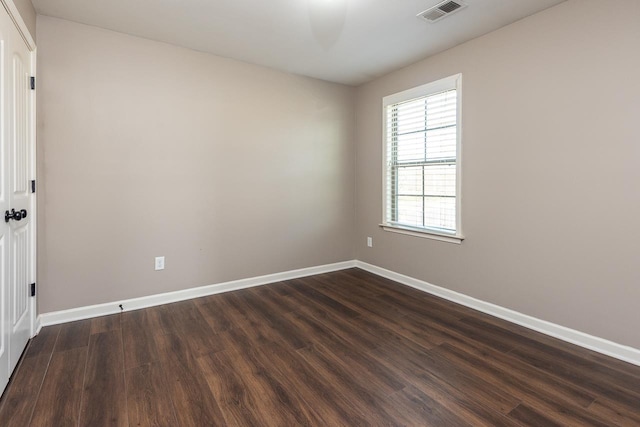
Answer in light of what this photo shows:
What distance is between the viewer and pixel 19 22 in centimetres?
202

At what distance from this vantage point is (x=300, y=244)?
13.1ft

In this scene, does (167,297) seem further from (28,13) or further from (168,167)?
(28,13)

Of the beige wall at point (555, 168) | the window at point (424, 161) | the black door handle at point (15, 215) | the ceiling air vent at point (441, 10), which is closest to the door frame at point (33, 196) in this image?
the black door handle at point (15, 215)

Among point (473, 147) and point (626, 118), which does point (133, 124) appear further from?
point (626, 118)

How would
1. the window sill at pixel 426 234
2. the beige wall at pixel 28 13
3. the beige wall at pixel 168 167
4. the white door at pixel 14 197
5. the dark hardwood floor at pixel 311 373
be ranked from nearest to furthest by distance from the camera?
the dark hardwood floor at pixel 311 373 < the white door at pixel 14 197 < the beige wall at pixel 28 13 < the beige wall at pixel 168 167 < the window sill at pixel 426 234

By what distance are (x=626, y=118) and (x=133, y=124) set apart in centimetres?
378

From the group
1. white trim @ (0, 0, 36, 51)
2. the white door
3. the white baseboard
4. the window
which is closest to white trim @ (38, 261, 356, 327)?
the white baseboard

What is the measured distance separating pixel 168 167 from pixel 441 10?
8.88 feet

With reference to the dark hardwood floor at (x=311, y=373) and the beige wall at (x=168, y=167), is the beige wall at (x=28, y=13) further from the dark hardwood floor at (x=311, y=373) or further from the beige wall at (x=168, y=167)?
the dark hardwood floor at (x=311, y=373)

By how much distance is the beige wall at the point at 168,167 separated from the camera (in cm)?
263

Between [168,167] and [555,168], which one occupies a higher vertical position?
[168,167]

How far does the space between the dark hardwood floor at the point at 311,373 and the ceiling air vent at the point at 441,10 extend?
97.5 inches

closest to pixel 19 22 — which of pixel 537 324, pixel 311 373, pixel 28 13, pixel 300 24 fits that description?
pixel 28 13

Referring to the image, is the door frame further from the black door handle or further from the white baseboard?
the black door handle
